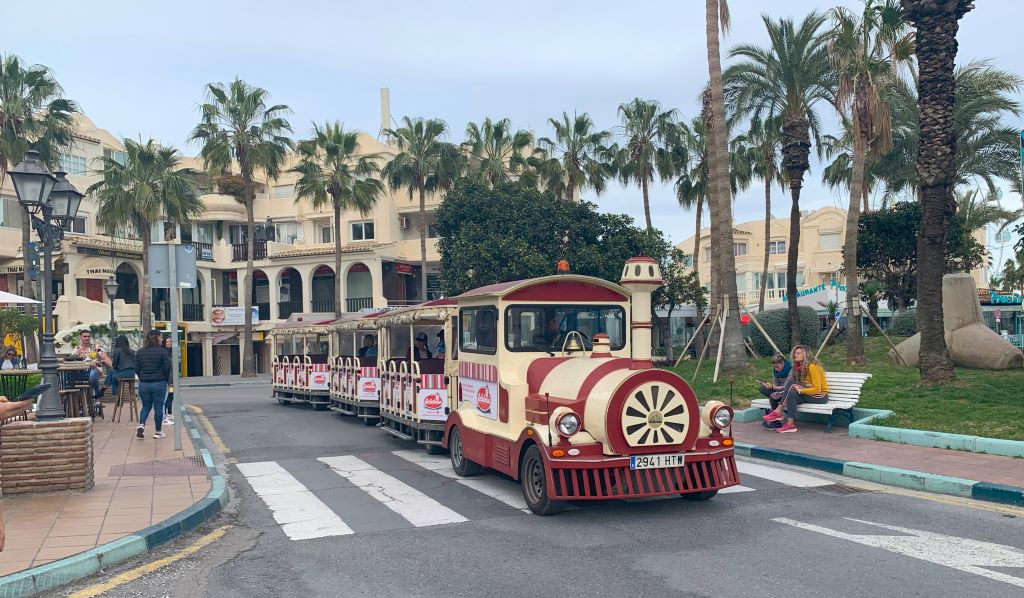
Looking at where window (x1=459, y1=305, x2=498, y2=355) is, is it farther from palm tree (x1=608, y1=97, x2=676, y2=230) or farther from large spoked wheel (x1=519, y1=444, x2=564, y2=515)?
palm tree (x1=608, y1=97, x2=676, y2=230)

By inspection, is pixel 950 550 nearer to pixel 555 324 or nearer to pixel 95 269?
pixel 555 324

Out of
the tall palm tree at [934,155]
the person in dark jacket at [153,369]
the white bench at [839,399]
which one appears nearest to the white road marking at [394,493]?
the person in dark jacket at [153,369]

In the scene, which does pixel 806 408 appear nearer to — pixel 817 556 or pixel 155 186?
pixel 817 556

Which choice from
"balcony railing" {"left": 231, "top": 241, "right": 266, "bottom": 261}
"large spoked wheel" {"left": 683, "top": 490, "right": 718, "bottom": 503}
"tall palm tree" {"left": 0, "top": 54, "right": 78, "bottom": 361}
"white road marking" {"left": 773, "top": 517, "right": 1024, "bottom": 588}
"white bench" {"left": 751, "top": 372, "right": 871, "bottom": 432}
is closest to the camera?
"white road marking" {"left": 773, "top": 517, "right": 1024, "bottom": 588}

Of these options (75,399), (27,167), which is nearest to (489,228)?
(75,399)

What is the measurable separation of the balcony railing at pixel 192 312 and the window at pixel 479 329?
38.4 meters

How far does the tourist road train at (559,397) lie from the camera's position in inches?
303

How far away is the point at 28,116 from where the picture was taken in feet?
103

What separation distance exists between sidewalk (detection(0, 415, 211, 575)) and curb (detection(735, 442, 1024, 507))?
23.9ft

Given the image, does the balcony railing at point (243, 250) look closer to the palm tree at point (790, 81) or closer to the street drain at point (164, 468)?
the palm tree at point (790, 81)

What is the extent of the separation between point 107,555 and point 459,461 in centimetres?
460

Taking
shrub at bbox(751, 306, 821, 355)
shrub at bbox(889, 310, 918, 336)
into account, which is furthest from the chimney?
shrub at bbox(889, 310, 918, 336)

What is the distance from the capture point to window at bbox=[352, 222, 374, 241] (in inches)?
1849

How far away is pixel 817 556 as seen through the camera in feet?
20.5
